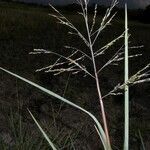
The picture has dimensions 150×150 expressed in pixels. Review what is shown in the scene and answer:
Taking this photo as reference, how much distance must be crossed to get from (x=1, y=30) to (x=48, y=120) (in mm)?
4934

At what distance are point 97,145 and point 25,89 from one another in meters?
1.56

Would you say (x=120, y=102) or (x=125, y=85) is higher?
(x=125, y=85)

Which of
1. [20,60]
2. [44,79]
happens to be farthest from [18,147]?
[20,60]

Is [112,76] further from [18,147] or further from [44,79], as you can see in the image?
[18,147]

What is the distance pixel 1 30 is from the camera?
33.4 ft

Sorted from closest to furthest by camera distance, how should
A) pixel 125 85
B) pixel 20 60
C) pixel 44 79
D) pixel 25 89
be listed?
pixel 125 85 < pixel 25 89 < pixel 44 79 < pixel 20 60

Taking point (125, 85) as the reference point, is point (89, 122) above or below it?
below

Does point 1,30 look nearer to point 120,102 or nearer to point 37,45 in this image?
point 37,45

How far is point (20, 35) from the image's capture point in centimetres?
1002

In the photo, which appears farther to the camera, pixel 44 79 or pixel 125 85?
pixel 44 79

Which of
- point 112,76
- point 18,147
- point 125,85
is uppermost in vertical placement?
point 125,85

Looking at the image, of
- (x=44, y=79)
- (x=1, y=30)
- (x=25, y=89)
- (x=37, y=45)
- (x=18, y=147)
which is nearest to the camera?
(x=18, y=147)

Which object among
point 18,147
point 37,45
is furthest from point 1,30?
point 18,147

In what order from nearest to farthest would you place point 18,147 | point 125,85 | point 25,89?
1. point 125,85
2. point 18,147
3. point 25,89
